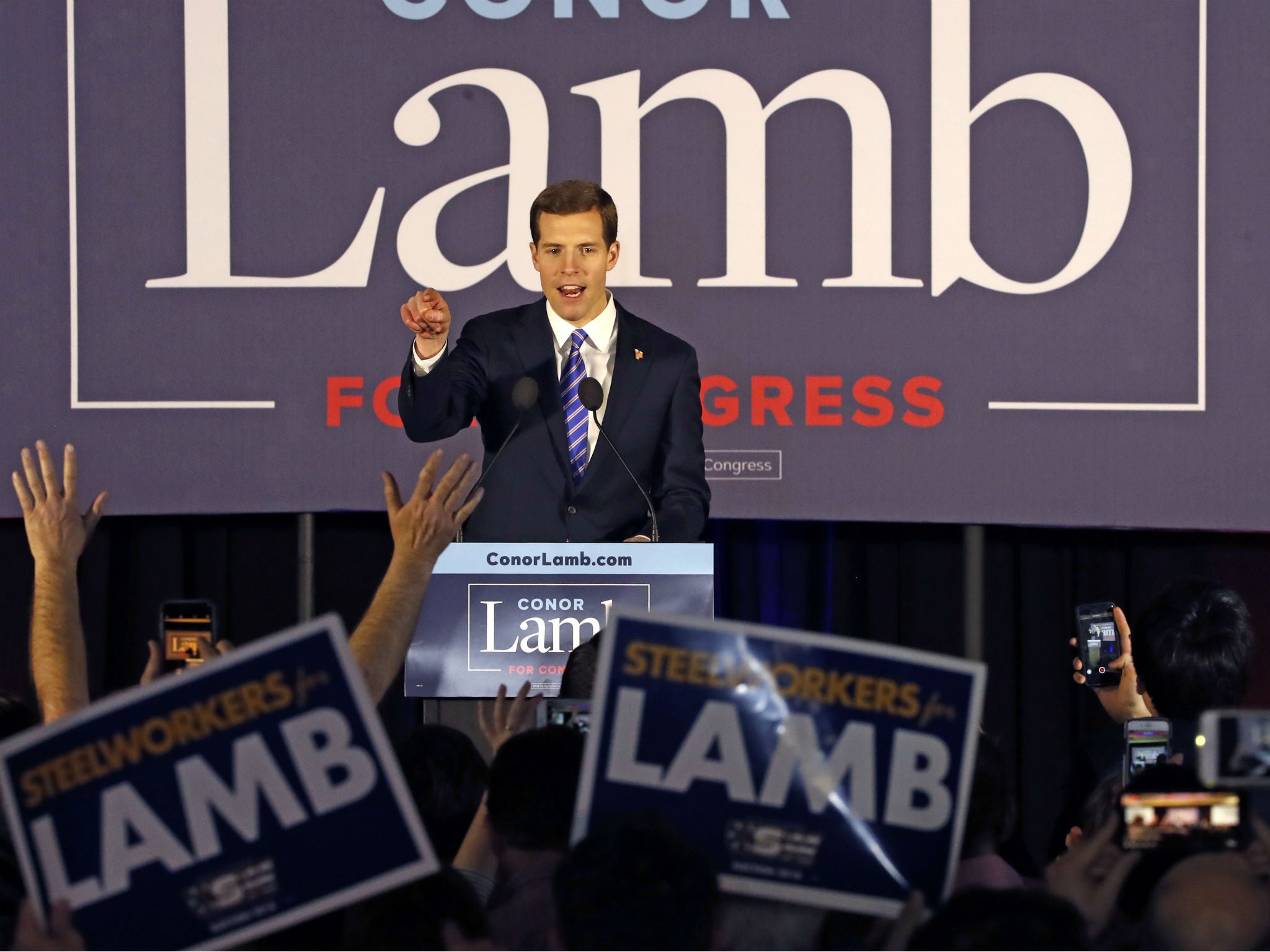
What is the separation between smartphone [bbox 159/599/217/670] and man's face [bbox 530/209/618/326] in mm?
1561

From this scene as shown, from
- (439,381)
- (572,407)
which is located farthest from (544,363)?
(439,381)

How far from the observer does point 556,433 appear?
3857 millimetres

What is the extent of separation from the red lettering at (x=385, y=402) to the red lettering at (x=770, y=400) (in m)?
1.00

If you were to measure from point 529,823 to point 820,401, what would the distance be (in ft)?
9.00

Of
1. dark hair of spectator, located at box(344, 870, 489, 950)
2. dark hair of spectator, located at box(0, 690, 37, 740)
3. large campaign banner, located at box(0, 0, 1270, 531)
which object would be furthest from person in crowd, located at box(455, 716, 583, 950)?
large campaign banner, located at box(0, 0, 1270, 531)

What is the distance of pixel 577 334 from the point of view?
403cm

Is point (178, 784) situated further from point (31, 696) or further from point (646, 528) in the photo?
point (31, 696)

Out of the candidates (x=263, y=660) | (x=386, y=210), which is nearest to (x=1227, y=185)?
(x=386, y=210)

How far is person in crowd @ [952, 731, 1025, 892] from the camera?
6.04ft

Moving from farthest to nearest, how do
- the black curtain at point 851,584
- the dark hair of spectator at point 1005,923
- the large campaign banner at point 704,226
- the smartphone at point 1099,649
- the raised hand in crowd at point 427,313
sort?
the black curtain at point 851,584 < the large campaign banner at point 704,226 < the raised hand in crowd at point 427,313 < the smartphone at point 1099,649 < the dark hair of spectator at point 1005,923

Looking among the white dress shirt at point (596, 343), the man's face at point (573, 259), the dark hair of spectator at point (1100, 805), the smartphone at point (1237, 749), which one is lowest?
the dark hair of spectator at point (1100, 805)

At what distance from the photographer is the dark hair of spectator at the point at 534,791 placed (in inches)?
69.9

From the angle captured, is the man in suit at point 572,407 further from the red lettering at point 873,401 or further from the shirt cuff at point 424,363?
the red lettering at point 873,401

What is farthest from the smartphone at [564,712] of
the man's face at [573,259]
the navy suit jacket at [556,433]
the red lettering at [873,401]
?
the red lettering at [873,401]
